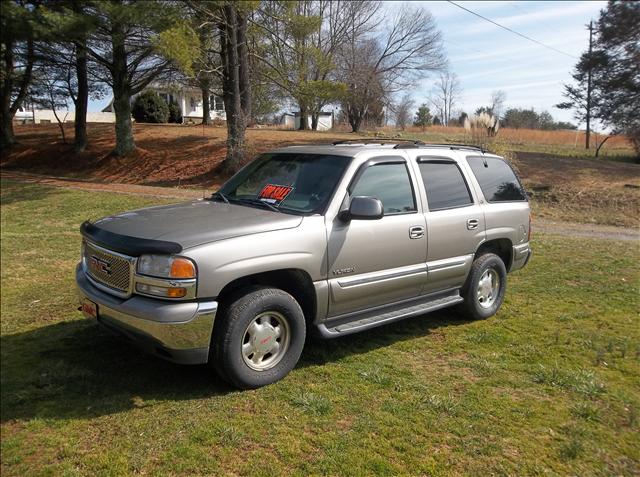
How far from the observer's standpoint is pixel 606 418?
3.84 m

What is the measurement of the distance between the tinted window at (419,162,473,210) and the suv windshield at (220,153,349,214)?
0.99m

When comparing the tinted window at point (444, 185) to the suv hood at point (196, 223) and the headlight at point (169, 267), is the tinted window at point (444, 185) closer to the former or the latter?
the suv hood at point (196, 223)

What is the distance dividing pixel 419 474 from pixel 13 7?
3774 mm

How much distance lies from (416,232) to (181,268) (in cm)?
228

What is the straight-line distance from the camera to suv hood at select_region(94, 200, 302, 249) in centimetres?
367

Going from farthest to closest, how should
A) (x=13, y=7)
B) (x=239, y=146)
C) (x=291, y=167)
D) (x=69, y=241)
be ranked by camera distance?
1. (x=239, y=146)
2. (x=69, y=241)
3. (x=291, y=167)
4. (x=13, y=7)

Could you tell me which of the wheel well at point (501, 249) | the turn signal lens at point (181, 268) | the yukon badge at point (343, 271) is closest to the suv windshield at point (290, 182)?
the yukon badge at point (343, 271)

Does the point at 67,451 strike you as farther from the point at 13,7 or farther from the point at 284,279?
the point at 13,7

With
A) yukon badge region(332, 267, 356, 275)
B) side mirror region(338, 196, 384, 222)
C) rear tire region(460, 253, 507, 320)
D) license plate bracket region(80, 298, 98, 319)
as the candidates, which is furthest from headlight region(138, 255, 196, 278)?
rear tire region(460, 253, 507, 320)

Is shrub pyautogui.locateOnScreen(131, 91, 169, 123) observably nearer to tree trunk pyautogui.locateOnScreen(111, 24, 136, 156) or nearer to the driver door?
tree trunk pyautogui.locateOnScreen(111, 24, 136, 156)

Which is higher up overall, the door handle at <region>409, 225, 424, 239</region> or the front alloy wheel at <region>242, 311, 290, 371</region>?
the door handle at <region>409, 225, 424, 239</region>

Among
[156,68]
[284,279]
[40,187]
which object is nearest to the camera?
[284,279]

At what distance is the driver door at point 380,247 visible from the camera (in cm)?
Answer: 430

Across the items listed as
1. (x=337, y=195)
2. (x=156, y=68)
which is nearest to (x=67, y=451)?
(x=337, y=195)
